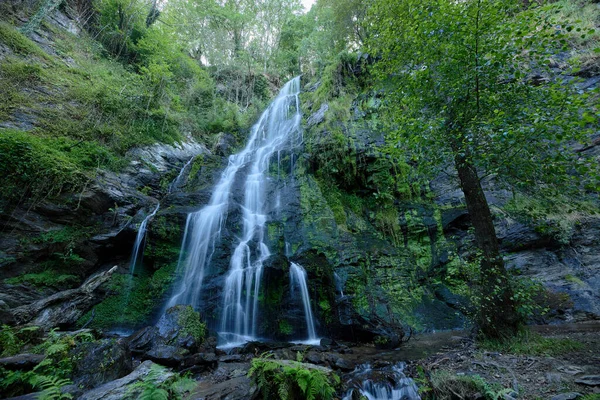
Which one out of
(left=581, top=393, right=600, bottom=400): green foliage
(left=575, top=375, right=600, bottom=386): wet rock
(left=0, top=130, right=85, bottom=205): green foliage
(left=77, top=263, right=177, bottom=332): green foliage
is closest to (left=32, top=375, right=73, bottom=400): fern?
(left=77, top=263, right=177, bottom=332): green foliage

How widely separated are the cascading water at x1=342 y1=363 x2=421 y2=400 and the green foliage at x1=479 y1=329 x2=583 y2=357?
1.71 m

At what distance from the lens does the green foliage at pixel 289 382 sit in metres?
3.46

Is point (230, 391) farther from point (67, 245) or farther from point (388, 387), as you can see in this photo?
point (67, 245)

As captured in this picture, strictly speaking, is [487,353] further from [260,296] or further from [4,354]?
[4,354]

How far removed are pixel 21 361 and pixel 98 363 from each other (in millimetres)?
944

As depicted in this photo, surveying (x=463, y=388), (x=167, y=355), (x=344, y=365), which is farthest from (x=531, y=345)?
(x=167, y=355)

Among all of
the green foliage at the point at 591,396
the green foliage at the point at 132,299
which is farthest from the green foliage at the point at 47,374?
the green foliage at the point at 591,396

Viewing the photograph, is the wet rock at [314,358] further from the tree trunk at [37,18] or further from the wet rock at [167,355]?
the tree trunk at [37,18]

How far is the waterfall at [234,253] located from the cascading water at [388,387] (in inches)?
171

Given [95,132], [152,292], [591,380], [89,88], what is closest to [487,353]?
[591,380]

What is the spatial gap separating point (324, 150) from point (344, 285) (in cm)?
721

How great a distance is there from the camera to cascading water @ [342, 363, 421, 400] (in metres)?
4.21

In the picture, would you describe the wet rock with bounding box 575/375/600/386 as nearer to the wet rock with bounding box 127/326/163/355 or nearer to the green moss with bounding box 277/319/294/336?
the green moss with bounding box 277/319/294/336

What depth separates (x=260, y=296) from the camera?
866cm
